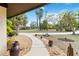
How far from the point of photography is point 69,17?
264cm

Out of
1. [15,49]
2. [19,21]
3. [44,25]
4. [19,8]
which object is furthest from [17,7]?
[15,49]

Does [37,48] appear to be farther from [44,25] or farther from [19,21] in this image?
[19,21]

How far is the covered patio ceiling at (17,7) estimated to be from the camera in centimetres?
259

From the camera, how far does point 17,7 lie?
2.62m

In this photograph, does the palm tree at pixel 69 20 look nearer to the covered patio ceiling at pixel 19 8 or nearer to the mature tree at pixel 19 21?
the covered patio ceiling at pixel 19 8

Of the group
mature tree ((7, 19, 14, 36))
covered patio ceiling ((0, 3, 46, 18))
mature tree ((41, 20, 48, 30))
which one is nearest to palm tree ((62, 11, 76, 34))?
mature tree ((41, 20, 48, 30))

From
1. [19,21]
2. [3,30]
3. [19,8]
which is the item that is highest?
[19,8]

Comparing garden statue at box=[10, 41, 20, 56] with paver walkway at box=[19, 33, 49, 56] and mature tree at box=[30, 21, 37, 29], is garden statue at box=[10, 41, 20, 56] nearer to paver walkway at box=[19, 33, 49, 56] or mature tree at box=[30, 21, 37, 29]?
paver walkway at box=[19, 33, 49, 56]

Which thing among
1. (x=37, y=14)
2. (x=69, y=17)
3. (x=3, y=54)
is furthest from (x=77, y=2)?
(x=3, y=54)

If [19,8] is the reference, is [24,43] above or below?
below

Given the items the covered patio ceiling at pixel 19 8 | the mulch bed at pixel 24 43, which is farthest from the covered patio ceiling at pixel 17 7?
the mulch bed at pixel 24 43

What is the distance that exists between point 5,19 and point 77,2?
88 centimetres

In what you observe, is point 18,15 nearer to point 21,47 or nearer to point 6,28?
point 6,28

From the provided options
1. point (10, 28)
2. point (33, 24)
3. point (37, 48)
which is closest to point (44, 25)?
point (33, 24)
